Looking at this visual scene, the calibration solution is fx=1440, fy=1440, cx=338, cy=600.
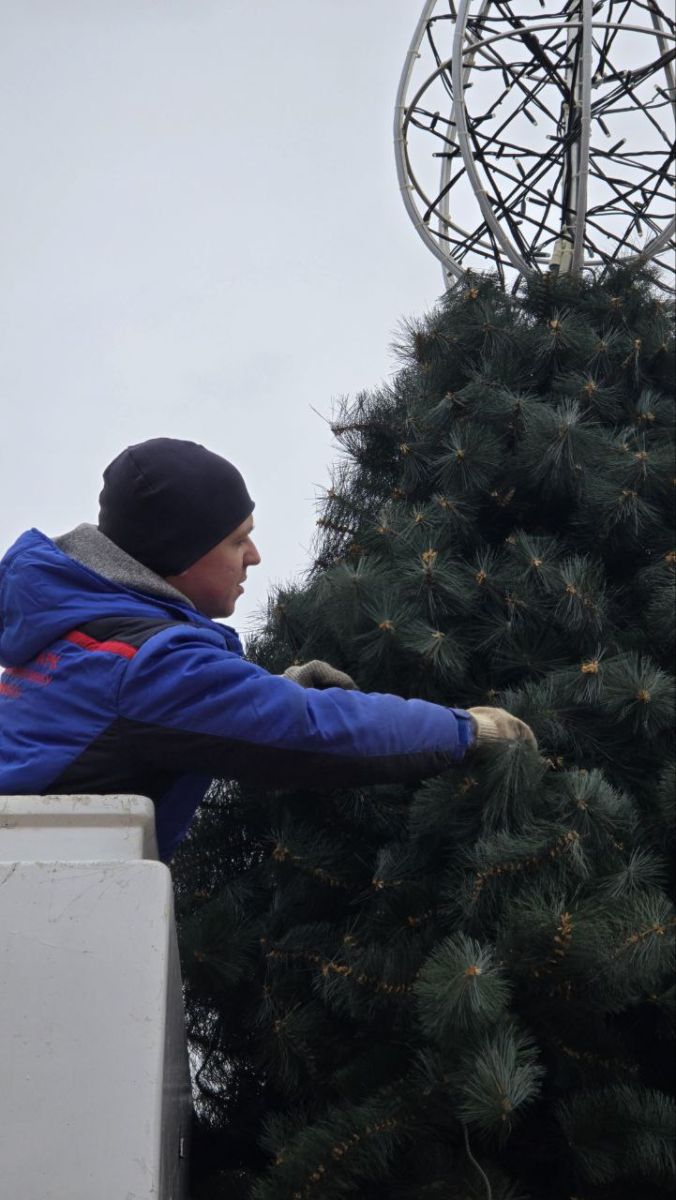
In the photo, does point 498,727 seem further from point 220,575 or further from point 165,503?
point 165,503

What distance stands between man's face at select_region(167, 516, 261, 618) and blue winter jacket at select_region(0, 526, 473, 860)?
7.6 inches

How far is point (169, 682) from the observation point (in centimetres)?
231

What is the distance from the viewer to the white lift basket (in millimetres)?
1931

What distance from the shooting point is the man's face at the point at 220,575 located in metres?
2.72

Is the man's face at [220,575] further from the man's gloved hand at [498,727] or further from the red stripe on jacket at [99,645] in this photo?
the man's gloved hand at [498,727]

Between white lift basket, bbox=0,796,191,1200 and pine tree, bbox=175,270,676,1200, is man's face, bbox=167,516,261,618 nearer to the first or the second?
pine tree, bbox=175,270,676,1200

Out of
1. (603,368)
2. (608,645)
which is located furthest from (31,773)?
(603,368)

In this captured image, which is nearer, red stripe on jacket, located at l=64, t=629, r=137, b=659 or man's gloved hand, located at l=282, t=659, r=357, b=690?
red stripe on jacket, located at l=64, t=629, r=137, b=659

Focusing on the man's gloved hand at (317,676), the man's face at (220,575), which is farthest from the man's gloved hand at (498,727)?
the man's face at (220,575)

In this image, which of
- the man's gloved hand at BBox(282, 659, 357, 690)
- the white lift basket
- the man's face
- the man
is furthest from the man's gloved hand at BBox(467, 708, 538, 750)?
the white lift basket

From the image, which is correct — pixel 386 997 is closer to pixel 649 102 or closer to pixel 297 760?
pixel 297 760

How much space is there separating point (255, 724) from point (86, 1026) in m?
0.57

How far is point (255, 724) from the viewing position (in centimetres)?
234

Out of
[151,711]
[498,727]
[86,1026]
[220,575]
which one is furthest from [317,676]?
[86,1026]
